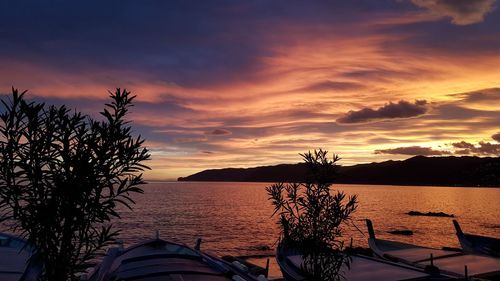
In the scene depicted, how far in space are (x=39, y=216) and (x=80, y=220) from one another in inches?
27.1

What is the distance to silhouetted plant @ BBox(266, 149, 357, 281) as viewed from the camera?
42.3ft

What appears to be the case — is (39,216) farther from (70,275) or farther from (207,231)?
(207,231)

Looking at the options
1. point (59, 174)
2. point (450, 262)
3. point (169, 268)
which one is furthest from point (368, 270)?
point (59, 174)

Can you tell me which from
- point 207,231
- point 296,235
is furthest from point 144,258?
point 207,231

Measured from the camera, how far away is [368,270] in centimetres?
1800

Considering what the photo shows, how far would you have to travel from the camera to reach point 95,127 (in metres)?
7.53

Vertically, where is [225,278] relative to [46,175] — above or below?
below

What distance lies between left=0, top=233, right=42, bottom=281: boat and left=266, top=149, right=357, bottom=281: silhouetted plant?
8327 mm

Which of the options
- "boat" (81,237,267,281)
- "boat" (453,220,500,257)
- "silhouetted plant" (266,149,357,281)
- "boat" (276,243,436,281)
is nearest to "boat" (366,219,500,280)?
"boat" (276,243,436,281)

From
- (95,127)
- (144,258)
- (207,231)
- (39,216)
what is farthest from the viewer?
(207,231)

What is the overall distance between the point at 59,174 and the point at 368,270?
49.0ft

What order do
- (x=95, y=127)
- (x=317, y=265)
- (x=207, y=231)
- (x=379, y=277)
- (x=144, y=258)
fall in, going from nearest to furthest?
(x=95, y=127)
(x=317, y=265)
(x=144, y=258)
(x=379, y=277)
(x=207, y=231)

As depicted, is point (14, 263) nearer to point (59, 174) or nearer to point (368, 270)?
point (59, 174)

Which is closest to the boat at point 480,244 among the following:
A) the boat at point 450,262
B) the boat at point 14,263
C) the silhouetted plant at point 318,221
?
the boat at point 450,262
